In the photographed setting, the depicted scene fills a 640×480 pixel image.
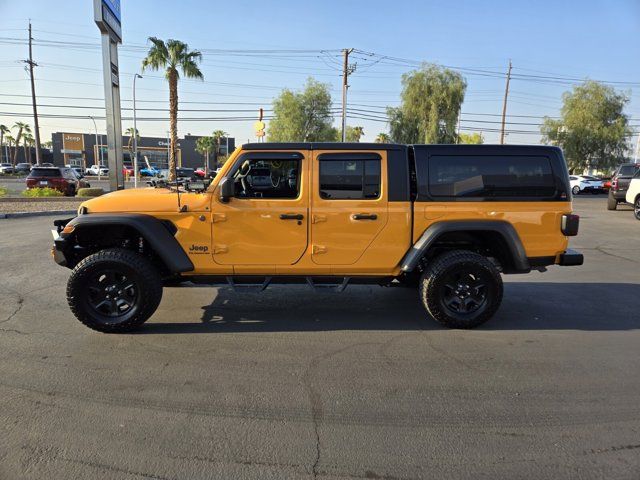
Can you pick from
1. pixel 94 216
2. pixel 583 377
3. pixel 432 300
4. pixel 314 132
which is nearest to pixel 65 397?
pixel 94 216

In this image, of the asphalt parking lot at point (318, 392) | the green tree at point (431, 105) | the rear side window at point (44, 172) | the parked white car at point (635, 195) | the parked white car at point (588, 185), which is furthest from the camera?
the green tree at point (431, 105)

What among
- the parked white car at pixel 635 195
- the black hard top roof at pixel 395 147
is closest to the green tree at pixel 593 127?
the parked white car at pixel 635 195

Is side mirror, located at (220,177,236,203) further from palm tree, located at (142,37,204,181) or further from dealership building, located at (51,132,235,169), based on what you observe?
dealership building, located at (51,132,235,169)

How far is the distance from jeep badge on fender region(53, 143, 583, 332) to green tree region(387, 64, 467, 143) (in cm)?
3585

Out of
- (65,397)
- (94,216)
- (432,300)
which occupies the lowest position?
(65,397)

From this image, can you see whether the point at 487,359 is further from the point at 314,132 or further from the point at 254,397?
the point at 314,132

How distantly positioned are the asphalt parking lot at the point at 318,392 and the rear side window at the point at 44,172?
18337mm

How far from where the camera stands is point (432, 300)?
15.5ft

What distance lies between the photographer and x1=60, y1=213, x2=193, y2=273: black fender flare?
14.3 ft

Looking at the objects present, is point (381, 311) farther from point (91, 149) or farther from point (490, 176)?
point (91, 149)

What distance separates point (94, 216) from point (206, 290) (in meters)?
2.08

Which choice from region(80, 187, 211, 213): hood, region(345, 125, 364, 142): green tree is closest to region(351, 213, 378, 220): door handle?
region(80, 187, 211, 213): hood

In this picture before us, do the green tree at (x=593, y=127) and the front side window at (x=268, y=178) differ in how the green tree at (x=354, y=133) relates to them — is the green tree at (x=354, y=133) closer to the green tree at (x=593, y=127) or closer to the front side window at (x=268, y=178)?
the green tree at (x=593, y=127)

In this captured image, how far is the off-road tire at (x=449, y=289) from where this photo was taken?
4.66 metres
